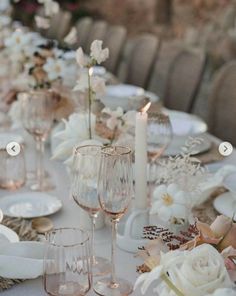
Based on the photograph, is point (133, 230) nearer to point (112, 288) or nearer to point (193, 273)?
point (112, 288)

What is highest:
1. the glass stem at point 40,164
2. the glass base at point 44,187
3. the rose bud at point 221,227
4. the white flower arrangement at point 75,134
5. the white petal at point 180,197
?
the rose bud at point 221,227

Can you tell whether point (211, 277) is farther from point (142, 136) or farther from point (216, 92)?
point (216, 92)

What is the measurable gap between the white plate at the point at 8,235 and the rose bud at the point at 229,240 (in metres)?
0.41

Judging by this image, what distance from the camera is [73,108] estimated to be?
1910mm

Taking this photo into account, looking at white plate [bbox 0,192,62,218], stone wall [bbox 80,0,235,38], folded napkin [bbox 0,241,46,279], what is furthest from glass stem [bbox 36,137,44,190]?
stone wall [bbox 80,0,235,38]

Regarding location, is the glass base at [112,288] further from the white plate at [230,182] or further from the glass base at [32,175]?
the glass base at [32,175]

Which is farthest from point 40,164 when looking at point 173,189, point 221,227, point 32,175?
point 221,227

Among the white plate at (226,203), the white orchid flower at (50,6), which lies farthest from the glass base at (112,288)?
the white orchid flower at (50,6)

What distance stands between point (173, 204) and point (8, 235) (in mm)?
312

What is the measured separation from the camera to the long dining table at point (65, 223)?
3.60 feet

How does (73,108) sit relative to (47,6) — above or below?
below

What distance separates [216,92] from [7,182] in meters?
1.24

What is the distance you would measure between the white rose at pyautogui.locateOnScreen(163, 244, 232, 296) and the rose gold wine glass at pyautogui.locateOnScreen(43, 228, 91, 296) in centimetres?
16

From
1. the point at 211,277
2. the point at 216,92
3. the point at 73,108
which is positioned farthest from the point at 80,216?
the point at 216,92
